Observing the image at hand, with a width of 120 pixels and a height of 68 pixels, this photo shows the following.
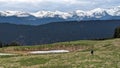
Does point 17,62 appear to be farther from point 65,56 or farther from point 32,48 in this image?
point 32,48

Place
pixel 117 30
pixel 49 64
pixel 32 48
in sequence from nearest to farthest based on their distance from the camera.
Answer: pixel 49 64, pixel 32 48, pixel 117 30

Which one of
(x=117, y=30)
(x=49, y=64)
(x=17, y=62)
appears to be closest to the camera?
(x=49, y=64)

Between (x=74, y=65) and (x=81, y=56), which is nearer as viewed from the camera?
(x=74, y=65)

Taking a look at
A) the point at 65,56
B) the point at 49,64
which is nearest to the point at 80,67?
the point at 49,64

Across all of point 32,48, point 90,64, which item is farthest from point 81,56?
point 32,48

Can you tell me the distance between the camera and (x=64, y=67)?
47.4 meters

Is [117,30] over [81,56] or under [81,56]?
under

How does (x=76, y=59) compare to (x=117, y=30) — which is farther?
(x=117, y=30)

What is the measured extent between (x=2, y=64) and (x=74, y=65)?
423 inches

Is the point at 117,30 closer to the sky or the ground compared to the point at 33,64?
closer to the ground

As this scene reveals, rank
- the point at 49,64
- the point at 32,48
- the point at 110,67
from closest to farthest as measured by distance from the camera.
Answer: the point at 110,67
the point at 49,64
the point at 32,48

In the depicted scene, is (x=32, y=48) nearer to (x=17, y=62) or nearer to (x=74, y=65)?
(x=17, y=62)

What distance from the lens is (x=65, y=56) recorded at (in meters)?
55.1

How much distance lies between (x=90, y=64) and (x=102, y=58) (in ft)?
14.8
